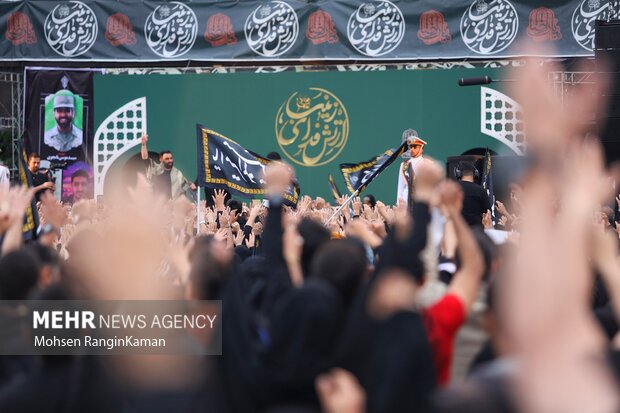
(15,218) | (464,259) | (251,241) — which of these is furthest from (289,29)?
(464,259)

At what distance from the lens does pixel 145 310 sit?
297cm

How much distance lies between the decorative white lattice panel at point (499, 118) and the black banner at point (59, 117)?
7.41m

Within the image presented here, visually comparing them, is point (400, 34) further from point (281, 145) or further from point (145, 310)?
point (145, 310)

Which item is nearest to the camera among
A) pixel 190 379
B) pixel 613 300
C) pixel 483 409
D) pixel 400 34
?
pixel 483 409

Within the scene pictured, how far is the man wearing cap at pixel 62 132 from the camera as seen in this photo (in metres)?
19.0

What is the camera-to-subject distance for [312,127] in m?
18.9

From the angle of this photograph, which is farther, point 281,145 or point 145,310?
point 281,145

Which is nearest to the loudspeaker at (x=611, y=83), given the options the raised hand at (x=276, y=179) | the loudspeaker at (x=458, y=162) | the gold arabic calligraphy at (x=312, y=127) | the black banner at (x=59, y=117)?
the loudspeaker at (x=458, y=162)

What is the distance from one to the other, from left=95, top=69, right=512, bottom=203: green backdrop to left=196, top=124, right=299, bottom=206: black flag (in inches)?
389

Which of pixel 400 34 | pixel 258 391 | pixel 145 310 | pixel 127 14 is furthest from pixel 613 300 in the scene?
pixel 127 14

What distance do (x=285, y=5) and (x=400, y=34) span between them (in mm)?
2190

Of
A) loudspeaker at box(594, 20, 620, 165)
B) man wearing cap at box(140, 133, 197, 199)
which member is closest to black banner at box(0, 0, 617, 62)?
loudspeaker at box(594, 20, 620, 165)

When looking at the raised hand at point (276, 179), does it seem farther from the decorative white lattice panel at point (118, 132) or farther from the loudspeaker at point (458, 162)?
the decorative white lattice panel at point (118, 132)

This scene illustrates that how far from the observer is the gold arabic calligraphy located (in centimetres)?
1873
